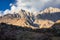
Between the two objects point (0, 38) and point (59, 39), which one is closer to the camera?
point (0, 38)

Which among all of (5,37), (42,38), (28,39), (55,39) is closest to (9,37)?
(5,37)

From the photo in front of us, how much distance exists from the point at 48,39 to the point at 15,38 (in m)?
20.0

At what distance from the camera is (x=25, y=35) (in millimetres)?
115562

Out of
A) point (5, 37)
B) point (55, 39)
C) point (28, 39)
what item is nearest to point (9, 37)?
point (5, 37)

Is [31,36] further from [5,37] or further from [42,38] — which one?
[5,37]

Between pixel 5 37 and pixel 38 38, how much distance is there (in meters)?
19.8

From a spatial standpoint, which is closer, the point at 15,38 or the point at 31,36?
the point at 15,38

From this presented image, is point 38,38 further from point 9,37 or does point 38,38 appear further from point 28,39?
point 9,37

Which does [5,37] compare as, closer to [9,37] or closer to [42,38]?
[9,37]

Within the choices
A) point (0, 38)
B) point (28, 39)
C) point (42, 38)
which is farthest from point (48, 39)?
point (0, 38)

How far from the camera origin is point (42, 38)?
341 feet

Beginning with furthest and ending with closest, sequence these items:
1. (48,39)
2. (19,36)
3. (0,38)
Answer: (19,36) → (48,39) → (0,38)

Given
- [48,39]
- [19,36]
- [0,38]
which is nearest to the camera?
[0,38]

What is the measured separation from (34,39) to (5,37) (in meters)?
17.8
